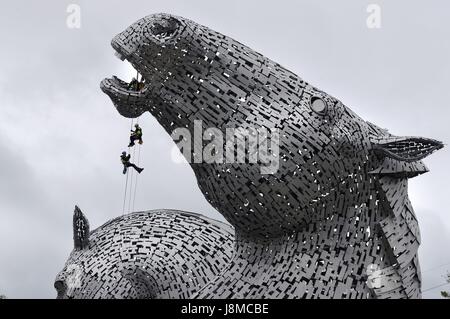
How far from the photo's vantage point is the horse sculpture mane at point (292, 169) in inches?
359

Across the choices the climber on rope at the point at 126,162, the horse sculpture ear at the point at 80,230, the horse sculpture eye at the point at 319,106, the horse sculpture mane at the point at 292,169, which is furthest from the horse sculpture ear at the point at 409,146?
the horse sculpture ear at the point at 80,230

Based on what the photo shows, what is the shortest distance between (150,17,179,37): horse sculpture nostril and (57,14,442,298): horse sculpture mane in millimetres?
13

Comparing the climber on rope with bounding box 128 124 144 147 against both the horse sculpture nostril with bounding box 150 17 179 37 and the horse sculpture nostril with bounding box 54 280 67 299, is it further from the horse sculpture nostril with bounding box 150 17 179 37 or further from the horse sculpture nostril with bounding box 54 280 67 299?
the horse sculpture nostril with bounding box 54 280 67 299

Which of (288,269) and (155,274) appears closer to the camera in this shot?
(288,269)

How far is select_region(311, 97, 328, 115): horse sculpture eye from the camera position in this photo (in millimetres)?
9211

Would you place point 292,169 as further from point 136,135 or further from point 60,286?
point 60,286

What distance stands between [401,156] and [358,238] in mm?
1125

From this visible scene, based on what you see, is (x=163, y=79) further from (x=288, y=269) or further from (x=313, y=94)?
(x=288, y=269)

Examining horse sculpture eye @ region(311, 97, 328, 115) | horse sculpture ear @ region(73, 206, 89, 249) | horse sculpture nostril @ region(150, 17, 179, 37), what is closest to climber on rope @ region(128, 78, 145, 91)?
horse sculpture nostril @ region(150, 17, 179, 37)

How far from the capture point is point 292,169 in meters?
9.06
